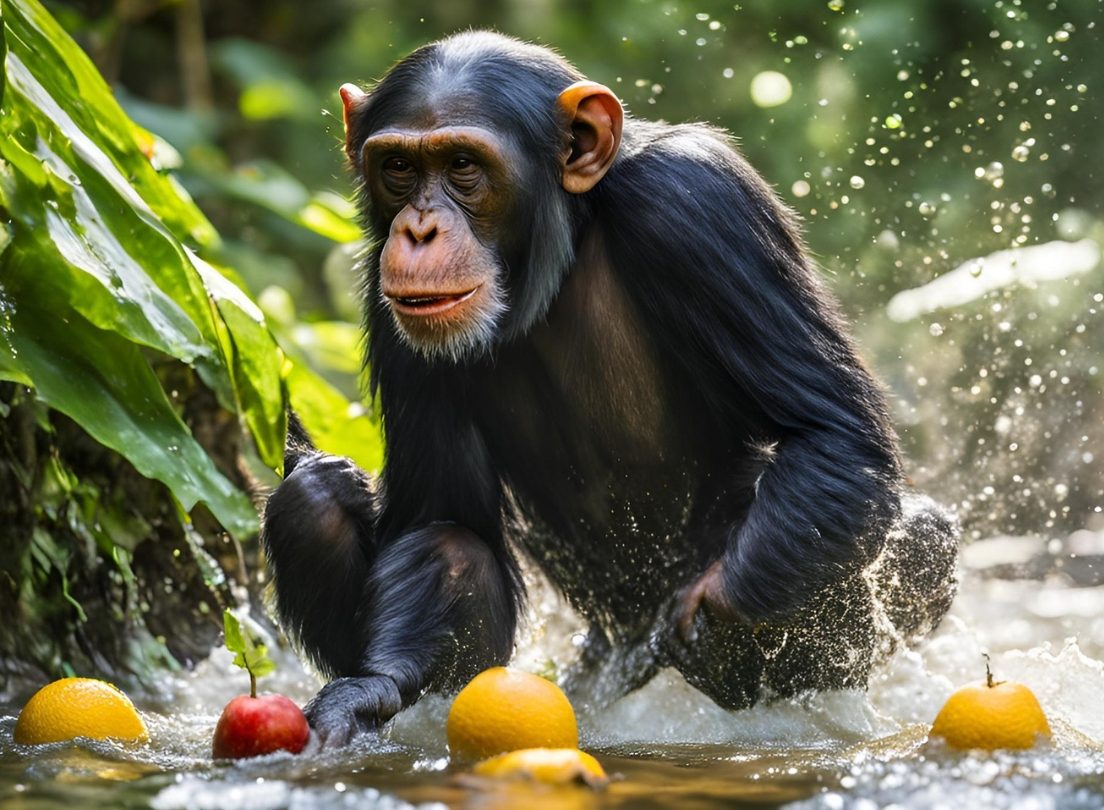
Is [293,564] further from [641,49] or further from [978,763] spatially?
[641,49]

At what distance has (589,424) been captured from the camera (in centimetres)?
441

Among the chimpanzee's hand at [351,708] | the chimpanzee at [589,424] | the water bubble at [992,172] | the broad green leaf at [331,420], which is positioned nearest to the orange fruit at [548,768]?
the chimpanzee's hand at [351,708]

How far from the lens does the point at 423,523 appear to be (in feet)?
14.2

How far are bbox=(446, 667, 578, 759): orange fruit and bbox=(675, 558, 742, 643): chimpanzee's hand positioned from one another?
74cm

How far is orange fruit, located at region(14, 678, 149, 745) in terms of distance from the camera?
3.40 meters

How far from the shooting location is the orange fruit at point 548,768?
2.77 metres

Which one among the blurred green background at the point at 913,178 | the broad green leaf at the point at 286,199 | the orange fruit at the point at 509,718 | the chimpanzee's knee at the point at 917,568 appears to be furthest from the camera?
the blurred green background at the point at 913,178

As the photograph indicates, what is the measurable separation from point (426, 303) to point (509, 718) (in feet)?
4.07

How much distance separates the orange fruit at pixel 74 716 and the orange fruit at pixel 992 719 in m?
1.80

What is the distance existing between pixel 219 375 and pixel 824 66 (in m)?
5.60

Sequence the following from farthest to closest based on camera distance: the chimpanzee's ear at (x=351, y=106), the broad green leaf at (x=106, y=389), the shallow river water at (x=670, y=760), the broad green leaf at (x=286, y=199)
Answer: the broad green leaf at (x=286, y=199)
the chimpanzee's ear at (x=351, y=106)
the broad green leaf at (x=106, y=389)
the shallow river water at (x=670, y=760)

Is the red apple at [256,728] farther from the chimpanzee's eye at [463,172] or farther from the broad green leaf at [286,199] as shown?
the broad green leaf at [286,199]

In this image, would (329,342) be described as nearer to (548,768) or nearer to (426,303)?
(426,303)

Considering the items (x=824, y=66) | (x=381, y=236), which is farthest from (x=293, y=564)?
(x=824, y=66)
